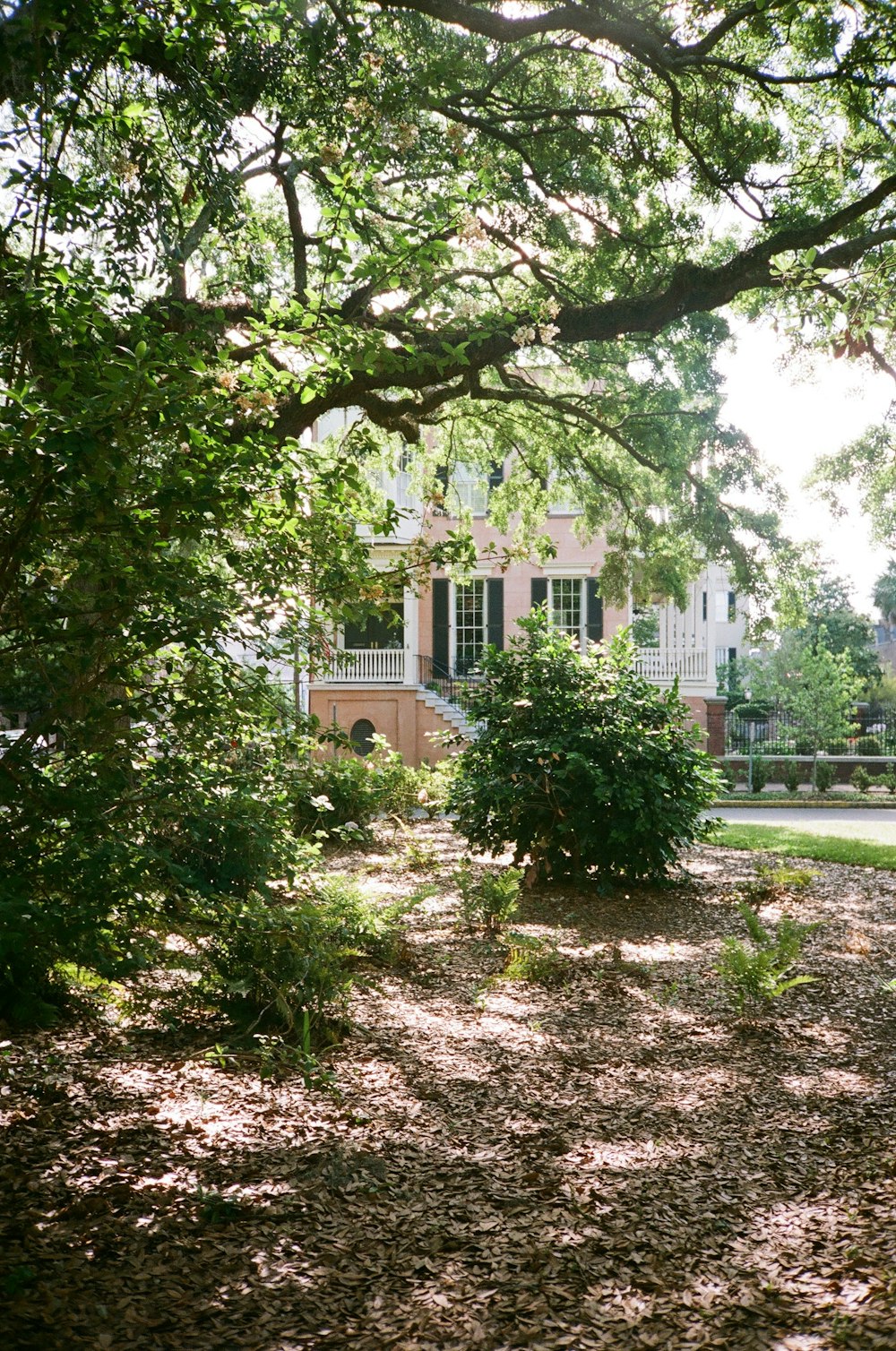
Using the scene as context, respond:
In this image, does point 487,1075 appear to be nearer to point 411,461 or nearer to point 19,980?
point 19,980

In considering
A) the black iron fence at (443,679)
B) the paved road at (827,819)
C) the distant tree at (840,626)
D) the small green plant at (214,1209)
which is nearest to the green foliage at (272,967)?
the small green plant at (214,1209)

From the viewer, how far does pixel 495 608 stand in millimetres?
22812

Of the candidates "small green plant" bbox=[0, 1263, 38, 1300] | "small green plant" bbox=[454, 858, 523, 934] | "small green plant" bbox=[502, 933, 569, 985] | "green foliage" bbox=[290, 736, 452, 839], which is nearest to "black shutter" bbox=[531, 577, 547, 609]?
"green foliage" bbox=[290, 736, 452, 839]

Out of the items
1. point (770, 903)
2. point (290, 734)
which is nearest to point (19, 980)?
point (290, 734)

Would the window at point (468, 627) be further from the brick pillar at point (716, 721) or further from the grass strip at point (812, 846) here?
the grass strip at point (812, 846)

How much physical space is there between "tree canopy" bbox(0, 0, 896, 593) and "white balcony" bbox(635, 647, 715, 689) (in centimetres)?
995

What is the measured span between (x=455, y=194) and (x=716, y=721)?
20.7 m

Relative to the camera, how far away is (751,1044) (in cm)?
452

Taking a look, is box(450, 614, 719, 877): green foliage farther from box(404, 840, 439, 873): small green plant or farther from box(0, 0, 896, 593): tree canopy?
box(0, 0, 896, 593): tree canopy

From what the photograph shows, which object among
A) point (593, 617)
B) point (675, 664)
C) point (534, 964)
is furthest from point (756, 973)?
point (675, 664)

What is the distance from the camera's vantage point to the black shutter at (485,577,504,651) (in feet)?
74.4

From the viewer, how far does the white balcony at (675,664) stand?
22.4 m

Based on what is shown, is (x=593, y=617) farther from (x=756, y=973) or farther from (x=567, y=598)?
(x=756, y=973)

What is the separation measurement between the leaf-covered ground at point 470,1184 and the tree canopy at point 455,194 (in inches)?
87.8
